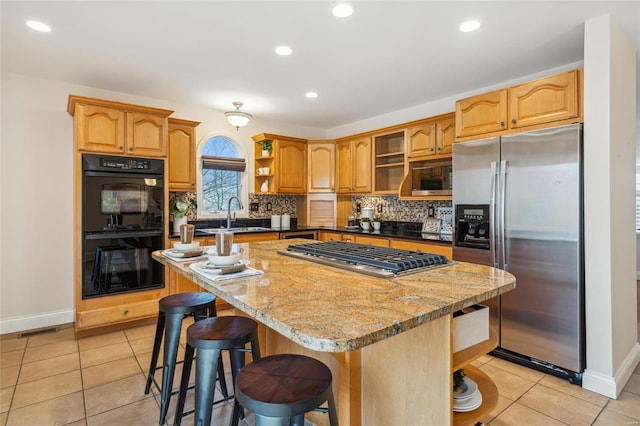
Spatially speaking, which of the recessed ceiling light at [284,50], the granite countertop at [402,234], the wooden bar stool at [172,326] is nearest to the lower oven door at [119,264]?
the granite countertop at [402,234]

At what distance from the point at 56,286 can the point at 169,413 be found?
8.07ft

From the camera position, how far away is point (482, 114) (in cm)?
305

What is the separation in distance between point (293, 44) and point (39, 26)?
6.16 ft

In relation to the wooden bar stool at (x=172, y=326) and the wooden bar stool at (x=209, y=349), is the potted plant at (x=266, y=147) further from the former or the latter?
the wooden bar stool at (x=209, y=349)

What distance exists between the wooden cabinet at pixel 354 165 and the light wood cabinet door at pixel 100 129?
2.94 m

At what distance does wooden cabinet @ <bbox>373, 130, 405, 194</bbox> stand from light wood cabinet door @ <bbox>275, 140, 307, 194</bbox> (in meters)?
1.15

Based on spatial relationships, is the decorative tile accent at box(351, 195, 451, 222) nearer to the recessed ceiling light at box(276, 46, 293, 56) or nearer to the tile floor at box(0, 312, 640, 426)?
the tile floor at box(0, 312, 640, 426)

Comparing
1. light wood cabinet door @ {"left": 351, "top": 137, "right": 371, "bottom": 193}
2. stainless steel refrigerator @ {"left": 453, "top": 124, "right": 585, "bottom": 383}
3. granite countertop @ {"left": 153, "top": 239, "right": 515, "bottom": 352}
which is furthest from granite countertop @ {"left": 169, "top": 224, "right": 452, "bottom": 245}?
granite countertop @ {"left": 153, "top": 239, "right": 515, "bottom": 352}

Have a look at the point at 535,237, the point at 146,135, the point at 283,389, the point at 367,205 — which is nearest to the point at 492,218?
the point at 535,237

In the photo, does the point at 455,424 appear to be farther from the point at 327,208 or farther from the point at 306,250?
the point at 327,208

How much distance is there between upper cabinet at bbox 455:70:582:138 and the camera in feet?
8.21

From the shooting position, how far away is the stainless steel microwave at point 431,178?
391 cm

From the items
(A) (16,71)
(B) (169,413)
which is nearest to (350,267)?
(B) (169,413)

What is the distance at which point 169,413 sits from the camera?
6.77 ft
